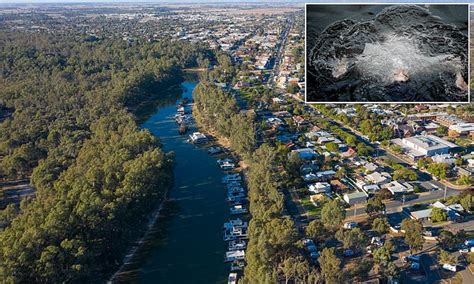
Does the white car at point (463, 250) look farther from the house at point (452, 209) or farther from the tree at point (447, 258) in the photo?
the house at point (452, 209)

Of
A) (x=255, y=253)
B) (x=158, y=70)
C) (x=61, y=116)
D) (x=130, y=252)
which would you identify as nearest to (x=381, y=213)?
(x=255, y=253)

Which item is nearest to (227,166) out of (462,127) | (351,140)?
(351,140)

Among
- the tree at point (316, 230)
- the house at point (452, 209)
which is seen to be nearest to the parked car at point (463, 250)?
the house at point (452, 209)

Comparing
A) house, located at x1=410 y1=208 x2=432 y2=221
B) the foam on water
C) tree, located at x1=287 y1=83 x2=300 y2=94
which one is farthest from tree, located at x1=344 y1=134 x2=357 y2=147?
the foam on water

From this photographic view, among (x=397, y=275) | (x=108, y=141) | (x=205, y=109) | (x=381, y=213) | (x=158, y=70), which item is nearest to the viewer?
(x=397, y=275)

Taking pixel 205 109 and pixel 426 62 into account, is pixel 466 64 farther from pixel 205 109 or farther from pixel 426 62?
pixel 205 109

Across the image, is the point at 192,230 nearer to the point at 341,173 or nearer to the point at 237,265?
the point at 237,265
